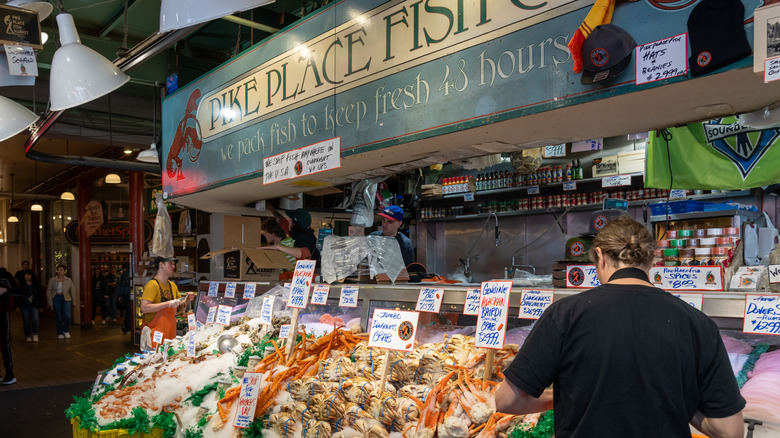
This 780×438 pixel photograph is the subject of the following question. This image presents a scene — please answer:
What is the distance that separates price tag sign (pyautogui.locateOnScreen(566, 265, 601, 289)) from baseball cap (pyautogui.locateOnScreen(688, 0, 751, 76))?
37.1 inches

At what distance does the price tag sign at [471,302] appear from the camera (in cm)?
262

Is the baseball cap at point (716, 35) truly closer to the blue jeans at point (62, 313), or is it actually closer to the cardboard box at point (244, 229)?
the cardboard box at point (244, 229)

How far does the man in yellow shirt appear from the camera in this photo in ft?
18.4

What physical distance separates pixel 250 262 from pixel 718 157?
4.20 meters

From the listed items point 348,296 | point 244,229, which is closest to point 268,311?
point 348,296

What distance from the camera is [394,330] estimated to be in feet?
8.66

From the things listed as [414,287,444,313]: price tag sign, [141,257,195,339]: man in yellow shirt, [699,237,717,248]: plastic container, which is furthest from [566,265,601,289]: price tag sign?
[141,257,195,339]: man in yellow shirt

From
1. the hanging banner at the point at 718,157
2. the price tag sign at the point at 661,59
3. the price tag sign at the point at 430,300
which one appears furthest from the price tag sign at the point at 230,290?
the hanging banner at the point at 718,157

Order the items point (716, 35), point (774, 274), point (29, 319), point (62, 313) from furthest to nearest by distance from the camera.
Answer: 1. point (62, 313)
2. point (29, 319)
3. point (774, 274)
4. point (716, 35)

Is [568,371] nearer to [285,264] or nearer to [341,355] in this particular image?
[341,355]

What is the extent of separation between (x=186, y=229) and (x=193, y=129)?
6024 millimetres

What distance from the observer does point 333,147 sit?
3.79 metres

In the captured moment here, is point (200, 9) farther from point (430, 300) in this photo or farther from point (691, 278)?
point (691, 278)

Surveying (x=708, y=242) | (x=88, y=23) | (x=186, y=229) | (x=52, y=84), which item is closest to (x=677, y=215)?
(x=708, y=242)
